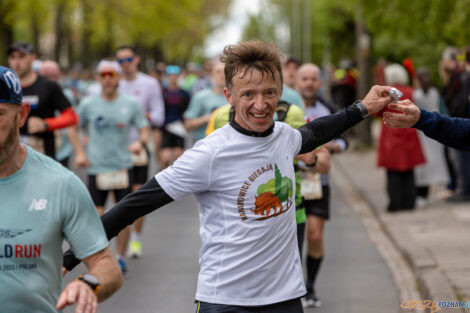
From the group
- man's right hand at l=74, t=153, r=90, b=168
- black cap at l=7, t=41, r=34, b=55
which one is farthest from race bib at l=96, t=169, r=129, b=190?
black cap at l=7, t=41, r=34, b=55

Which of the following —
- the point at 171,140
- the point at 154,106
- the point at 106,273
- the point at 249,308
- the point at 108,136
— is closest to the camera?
the point at 106,273

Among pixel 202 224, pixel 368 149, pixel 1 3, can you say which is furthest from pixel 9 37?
pixel 202 224

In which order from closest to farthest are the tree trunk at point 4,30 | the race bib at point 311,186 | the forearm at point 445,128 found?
1. the forearm at point 445,128
2. the race bib at point 311,186
3. the tree trunk at point 4,30

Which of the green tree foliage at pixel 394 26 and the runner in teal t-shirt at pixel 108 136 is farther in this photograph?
the green tree foliage at pixel 394 26

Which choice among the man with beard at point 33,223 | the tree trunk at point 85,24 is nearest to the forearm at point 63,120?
the man with beard at point 33,223

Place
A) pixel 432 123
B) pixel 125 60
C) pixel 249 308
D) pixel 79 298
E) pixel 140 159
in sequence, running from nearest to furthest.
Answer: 1. pixel 79 298
2. pixel 249 308
3. pixel 432 123
4. pixel 140 159
5. pixel 125 60

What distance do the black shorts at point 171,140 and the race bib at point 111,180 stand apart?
18.2 feet

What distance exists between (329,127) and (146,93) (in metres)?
6.44

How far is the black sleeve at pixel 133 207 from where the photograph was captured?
3.57 metres

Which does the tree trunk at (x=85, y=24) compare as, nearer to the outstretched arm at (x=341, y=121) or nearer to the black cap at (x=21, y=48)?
the black cap at (x=21, y=48)

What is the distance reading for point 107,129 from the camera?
8.70 m

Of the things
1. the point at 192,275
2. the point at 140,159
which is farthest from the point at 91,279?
the point at 140,159

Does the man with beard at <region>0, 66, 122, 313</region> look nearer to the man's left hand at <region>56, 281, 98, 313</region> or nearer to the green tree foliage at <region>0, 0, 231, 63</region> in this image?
the man's left hand at <region>56, 281, 98, 313</region>

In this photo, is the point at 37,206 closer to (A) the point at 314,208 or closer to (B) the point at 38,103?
(A) the point at 314,208
